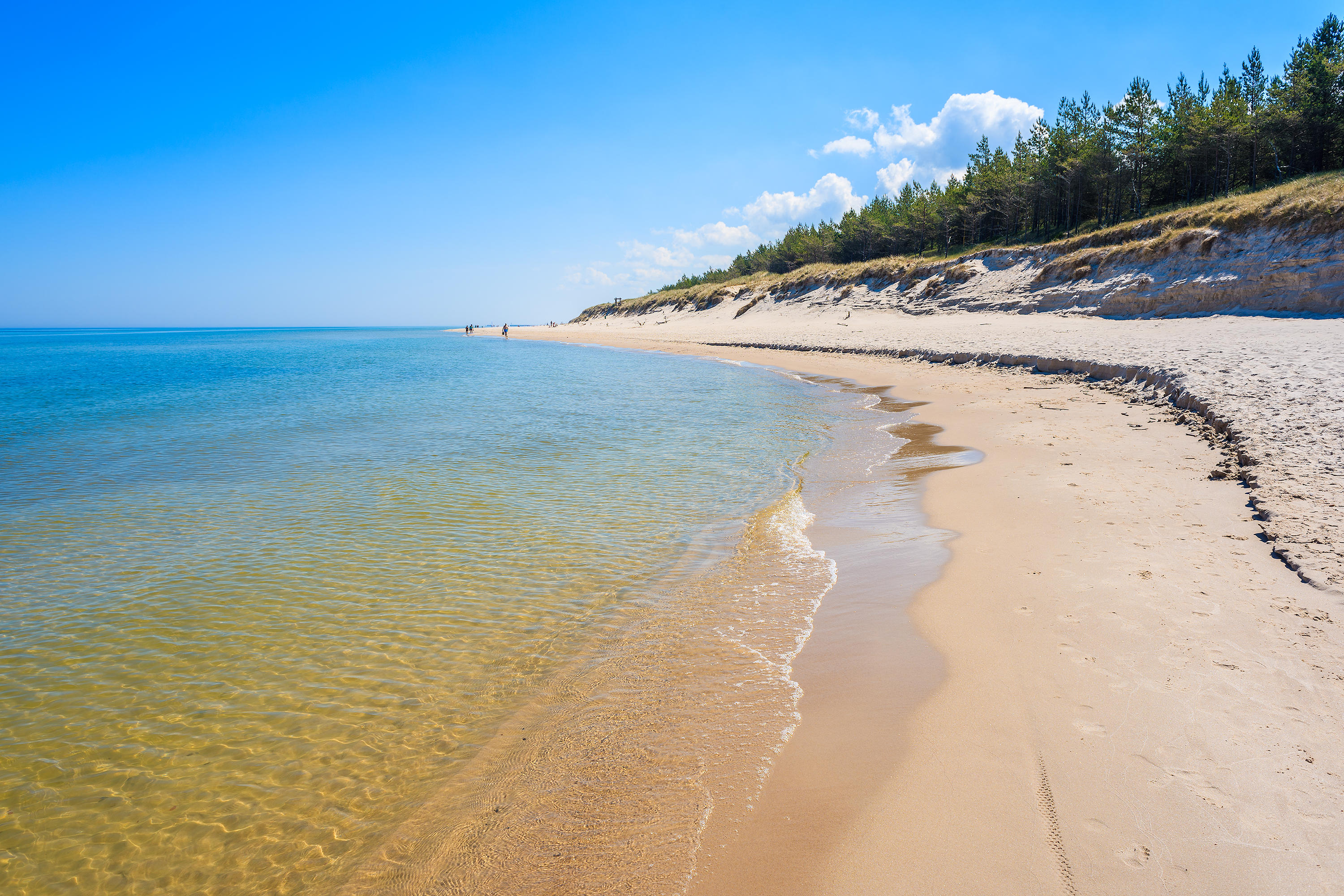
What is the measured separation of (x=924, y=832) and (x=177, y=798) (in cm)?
457

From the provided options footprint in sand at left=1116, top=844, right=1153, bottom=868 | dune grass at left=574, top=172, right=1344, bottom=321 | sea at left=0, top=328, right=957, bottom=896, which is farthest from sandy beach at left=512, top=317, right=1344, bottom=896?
Answer: dune grass at left=574, top=172, right=1344, bottom=321

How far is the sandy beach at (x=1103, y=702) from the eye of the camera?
2.80 m

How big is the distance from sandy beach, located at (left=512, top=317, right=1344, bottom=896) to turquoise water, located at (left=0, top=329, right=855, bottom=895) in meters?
0.63

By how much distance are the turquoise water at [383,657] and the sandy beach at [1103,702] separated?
633 mm

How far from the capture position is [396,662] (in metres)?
5.21

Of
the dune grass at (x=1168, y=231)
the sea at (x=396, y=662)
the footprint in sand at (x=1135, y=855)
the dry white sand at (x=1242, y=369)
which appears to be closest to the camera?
the footprint in sand at (x=1135, y=855)

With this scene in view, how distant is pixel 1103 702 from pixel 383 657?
565cm

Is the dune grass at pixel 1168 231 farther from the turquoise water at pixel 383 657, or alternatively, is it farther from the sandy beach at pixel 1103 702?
the turquoise water at pixel 383 657

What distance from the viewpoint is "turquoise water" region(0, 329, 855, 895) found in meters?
3.44

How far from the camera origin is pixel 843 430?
14703 millimetres

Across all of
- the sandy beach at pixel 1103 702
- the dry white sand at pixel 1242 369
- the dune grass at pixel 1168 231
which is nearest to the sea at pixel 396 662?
the sandy beach at pixel 1103 702

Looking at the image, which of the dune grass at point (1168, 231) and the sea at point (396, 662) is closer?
the sea at point (396, 662)

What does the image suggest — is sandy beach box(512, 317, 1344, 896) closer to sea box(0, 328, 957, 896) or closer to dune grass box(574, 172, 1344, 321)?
sea box(0, 328, 957, 896)

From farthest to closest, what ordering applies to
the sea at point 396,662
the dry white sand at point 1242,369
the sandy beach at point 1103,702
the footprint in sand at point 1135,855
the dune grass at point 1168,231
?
the dune grass at point 1168,231, the dry white sand at point 1242,369, the sea at point 396,662, the sandy beach at point 1103,702, the footprint in sand at point 1135,855
